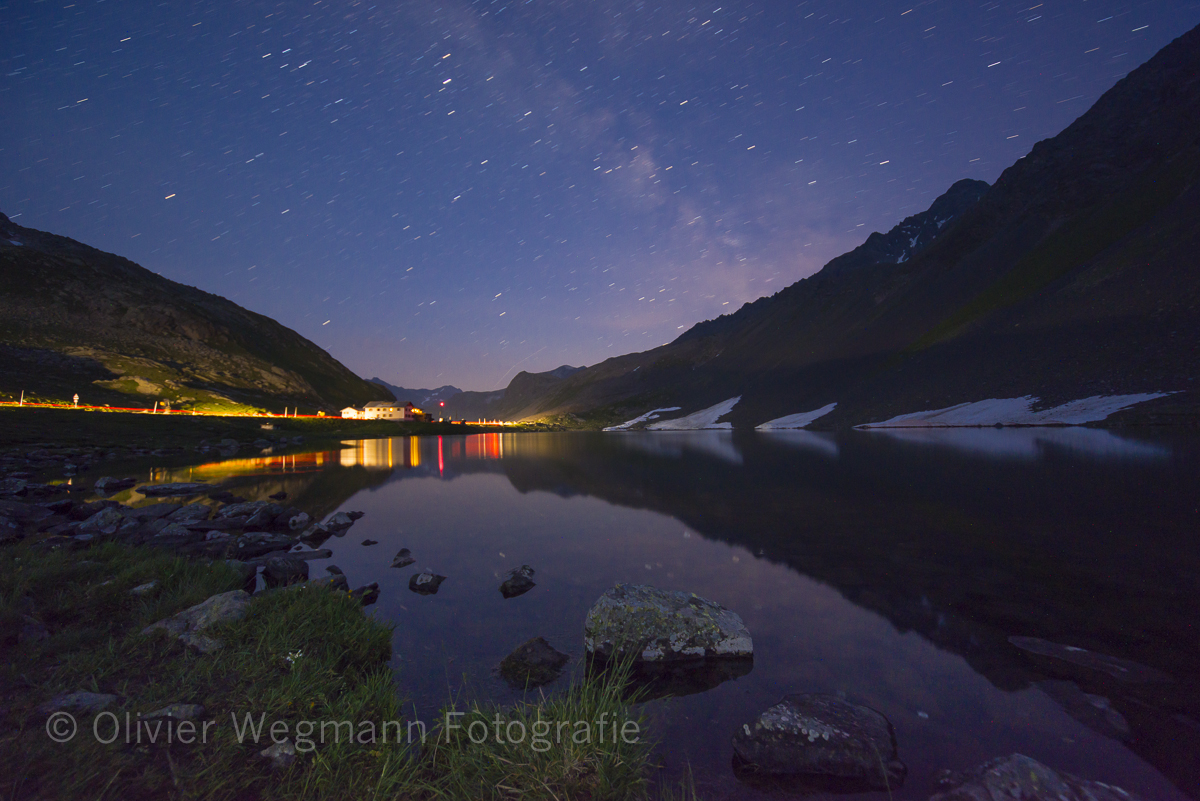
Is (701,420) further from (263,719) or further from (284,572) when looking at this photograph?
(263,719)

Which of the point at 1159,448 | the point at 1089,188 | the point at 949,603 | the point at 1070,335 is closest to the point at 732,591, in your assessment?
the point at 949,603

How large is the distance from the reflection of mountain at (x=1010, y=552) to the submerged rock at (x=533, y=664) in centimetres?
657

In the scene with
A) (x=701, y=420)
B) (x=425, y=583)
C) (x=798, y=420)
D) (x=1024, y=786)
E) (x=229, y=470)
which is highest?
(x=229, y=470)

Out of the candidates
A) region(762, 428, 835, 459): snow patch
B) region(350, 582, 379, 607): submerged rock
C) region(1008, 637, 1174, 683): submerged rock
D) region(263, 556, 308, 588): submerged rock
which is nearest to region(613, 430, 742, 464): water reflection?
region(762, 428, 835, 459): snow patch

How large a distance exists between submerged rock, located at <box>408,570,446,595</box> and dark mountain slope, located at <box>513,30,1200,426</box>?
288 ft

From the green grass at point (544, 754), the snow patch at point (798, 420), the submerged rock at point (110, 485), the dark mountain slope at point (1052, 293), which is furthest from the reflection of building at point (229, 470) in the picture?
the snow patch at point (798, 420)

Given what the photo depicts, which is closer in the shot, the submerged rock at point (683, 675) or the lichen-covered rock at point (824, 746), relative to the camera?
the lichen-covered rock at point (824, 746)

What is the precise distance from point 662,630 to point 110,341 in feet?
671

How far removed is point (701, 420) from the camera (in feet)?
562

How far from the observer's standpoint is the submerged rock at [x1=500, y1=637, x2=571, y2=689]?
A: 715cm

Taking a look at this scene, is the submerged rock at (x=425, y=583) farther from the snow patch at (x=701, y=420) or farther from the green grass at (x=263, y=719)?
the snow patch at (x=701, y=420)

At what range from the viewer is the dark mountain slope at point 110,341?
351 feet

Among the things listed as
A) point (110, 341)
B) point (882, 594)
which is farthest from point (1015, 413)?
point (110, 341)

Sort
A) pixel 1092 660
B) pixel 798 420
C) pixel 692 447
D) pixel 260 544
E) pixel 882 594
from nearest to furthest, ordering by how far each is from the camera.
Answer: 1. pixel 1092 660
2. pixel 882 594
3. pixel 260 544
4. pixel 692 447
5. pixel 798 420
